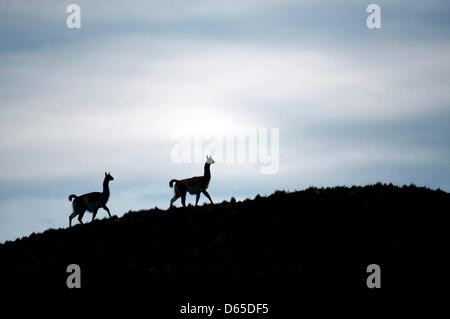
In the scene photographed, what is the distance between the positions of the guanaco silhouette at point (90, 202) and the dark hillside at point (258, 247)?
3.02 feet

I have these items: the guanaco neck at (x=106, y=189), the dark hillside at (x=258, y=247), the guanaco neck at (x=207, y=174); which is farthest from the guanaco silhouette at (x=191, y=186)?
the guanaco neck at (x=106, y=189)

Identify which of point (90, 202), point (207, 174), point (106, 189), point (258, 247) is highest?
point (207, 174)

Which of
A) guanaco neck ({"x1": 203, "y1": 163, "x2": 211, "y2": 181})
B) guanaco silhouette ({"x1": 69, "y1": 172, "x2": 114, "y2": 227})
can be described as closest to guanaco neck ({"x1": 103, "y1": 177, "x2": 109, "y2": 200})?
guanaco silhouette ({"x1": 69, "y1": 172, "x2": 114, "y2": 227})

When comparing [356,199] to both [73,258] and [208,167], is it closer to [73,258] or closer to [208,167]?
[208,167]

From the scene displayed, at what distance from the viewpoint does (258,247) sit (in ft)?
86.5

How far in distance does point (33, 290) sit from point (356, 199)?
17.7 meters

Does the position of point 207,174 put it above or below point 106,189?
above

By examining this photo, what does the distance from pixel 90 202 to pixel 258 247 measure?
11034mm

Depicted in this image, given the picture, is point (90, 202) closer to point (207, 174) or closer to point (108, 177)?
point (108, 177)

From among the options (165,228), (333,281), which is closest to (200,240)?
(165,228)

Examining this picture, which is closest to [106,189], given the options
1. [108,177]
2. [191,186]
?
[108,177]

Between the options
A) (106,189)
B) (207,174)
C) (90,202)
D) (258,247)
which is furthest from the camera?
(207,174)

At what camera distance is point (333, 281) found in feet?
73.6
